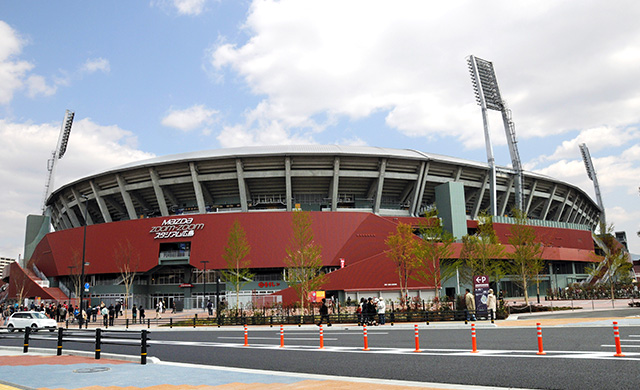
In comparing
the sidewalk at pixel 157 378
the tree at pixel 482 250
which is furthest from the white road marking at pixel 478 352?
the tree at pixel 482 250

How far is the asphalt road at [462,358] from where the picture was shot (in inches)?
342

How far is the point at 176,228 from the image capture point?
50.5 metres

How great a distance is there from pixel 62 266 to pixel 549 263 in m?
55.1

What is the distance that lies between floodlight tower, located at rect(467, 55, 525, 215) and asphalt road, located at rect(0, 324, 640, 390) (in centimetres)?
4420

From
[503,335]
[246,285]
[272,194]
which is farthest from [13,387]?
[272,194]

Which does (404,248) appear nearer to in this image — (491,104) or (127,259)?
(127,259)

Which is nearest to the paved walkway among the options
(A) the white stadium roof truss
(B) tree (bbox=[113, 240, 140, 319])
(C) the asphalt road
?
(C) the asphalt road

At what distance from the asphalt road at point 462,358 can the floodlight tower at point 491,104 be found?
4420 centimetres

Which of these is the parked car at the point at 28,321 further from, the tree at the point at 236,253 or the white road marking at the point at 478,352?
the white road marking at the point at 478,352

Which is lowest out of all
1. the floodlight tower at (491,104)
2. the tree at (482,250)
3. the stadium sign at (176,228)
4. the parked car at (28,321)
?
the parked car at (28,321)

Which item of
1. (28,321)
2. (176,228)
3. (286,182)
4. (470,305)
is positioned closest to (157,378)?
(470,305)

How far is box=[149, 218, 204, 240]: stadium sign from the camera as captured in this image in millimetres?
49938

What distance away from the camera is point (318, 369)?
428 inches

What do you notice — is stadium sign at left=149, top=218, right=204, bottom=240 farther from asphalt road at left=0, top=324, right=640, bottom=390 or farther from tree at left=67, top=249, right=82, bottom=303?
asphalt road at left=0, top=324, right=640, bottom=390
